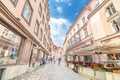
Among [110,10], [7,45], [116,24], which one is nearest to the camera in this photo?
[7,45]

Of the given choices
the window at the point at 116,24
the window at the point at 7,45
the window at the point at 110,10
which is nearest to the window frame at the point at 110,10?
the window at the point at 110,10

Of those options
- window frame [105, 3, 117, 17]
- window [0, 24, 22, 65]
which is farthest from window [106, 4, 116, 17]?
window [0, 24, 22, 65]

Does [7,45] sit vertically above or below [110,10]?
below

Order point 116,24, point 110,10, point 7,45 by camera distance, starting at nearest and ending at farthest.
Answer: point 7,45
point 116,24
point 110,10

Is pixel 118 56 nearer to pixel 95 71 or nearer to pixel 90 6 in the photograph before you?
pixel 95 71

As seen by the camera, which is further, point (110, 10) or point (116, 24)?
point (110, 10)

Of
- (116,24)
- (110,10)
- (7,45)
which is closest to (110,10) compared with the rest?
(110,10)

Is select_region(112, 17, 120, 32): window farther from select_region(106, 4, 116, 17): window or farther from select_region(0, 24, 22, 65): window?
select_region(0, 24, 22, 65): window

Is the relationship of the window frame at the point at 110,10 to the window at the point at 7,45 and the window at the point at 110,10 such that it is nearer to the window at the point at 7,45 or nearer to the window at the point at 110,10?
the window at the point at 110,10

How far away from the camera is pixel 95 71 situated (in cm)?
623

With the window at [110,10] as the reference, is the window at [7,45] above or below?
below

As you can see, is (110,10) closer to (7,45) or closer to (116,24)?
(116,24)

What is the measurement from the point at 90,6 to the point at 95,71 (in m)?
13.4

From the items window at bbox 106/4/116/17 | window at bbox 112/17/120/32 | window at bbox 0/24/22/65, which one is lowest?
window at bbox 0/24/22/65
